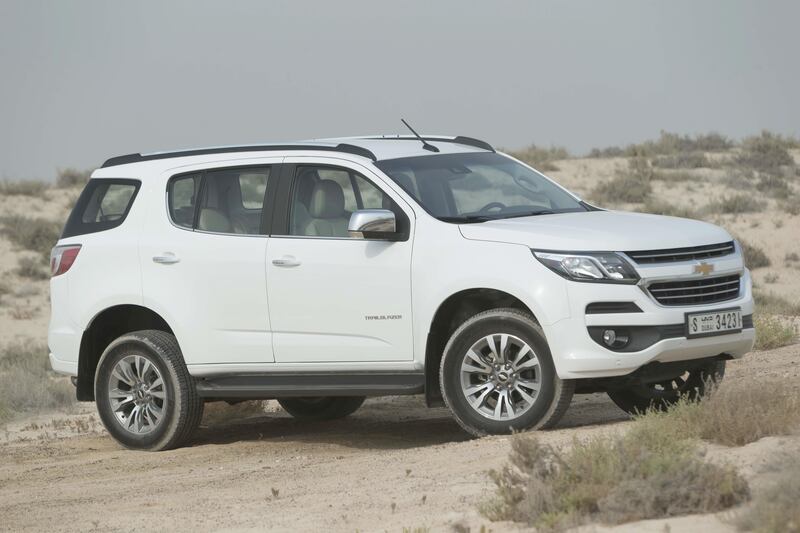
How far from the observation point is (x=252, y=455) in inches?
378

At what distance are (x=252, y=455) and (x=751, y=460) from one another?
4085mm

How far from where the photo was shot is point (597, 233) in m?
8.12

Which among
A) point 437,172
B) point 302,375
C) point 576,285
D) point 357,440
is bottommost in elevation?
point 357,440

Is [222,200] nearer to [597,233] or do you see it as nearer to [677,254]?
[597,233]

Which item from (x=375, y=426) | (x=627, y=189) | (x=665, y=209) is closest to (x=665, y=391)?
(x=375, y=426)

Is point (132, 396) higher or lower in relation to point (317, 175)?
lower

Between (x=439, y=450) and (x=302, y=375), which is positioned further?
(x=302, y=375)

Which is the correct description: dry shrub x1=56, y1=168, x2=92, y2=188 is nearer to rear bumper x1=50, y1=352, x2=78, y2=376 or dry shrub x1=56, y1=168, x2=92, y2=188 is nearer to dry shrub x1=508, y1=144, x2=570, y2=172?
dry shrub x1=508, y1=144, x2=570, y2=172

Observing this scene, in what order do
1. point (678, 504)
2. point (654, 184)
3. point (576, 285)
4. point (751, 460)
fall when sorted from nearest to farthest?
point (678, 504), point (751, 460), point (576, 285), point (654, 184)

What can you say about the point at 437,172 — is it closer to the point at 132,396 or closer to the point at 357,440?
the point at 357,440

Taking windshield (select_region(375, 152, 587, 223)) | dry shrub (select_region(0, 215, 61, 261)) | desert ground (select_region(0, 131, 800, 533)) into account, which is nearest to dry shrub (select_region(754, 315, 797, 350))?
desert ground (select_region(0, 131, 800, 533))

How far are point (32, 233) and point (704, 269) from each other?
2329 centimetres

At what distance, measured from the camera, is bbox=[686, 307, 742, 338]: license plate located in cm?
809

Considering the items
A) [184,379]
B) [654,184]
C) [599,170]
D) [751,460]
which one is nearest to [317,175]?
[184,379]
